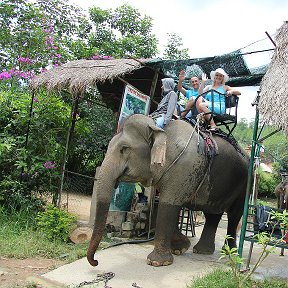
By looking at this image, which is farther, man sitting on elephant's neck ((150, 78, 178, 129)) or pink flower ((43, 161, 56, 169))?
pink flower ((43, 161, 56, 169))

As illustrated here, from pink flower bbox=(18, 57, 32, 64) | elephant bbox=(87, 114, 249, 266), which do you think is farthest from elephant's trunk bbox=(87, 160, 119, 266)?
pink flower bbox=(18, 57, 32, 64)

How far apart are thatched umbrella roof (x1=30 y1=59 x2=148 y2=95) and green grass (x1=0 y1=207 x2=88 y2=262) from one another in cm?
246

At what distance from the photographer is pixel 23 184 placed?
858cm

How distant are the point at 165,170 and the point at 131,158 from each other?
0.55 meters

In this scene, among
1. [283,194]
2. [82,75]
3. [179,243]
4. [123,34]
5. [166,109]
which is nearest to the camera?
[166,109]

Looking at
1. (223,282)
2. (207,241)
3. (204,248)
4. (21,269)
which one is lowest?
(21,269)

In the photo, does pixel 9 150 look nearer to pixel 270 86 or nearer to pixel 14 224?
pixel 14 224

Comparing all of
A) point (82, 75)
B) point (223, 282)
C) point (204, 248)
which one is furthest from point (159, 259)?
point (82, 75)

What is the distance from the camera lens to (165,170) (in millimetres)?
6285

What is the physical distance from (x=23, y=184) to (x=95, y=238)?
360 cm

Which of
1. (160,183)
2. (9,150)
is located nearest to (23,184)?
(9,150)

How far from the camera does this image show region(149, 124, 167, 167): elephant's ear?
5918 millimetres

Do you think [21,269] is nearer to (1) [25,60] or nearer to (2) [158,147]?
(2) [158,147]

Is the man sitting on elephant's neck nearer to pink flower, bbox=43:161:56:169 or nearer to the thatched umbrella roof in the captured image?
the thatched umbrella roof
